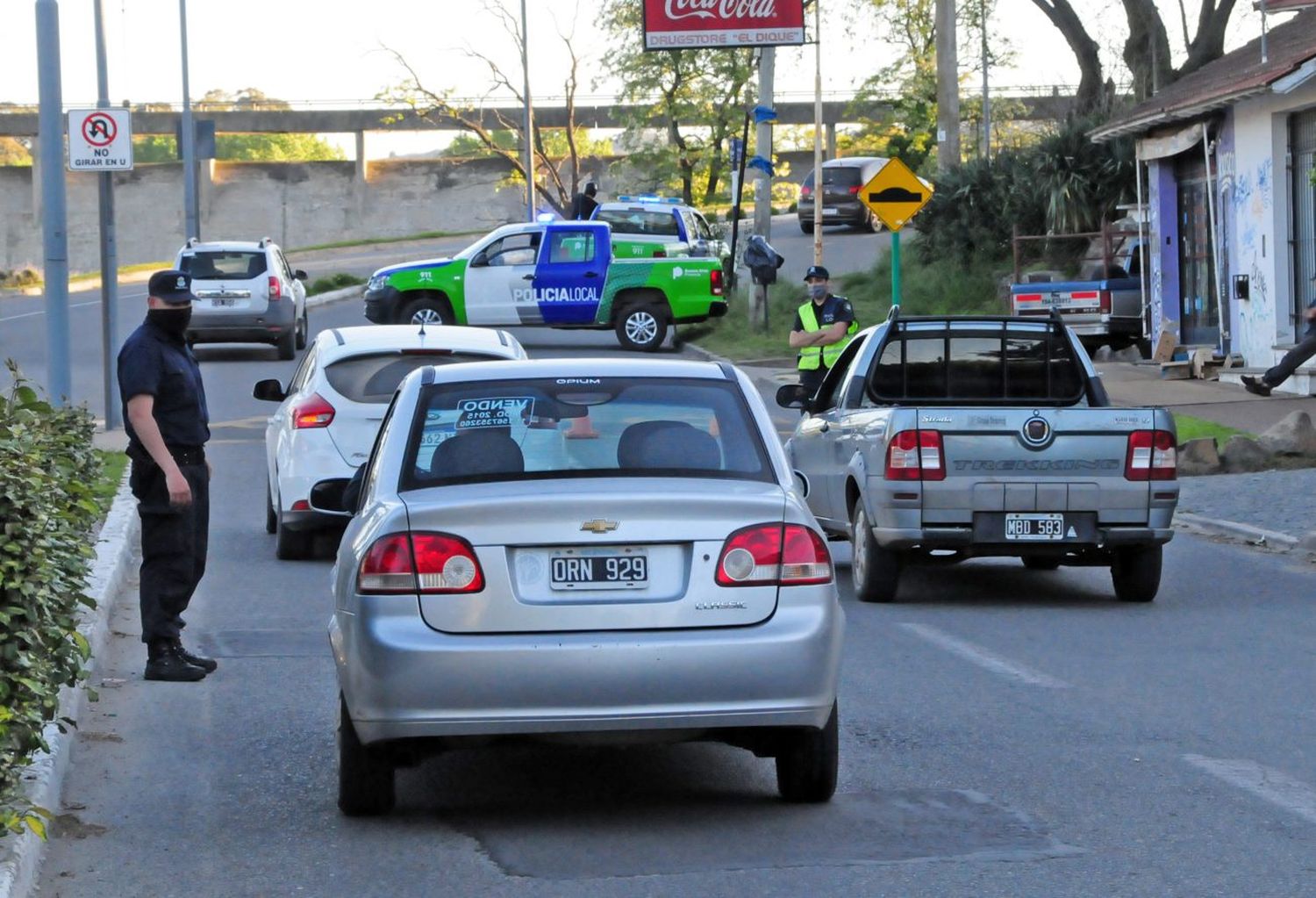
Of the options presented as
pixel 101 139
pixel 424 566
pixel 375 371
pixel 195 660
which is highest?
pixel 101 139

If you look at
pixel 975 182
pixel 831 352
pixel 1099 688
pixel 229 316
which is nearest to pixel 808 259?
pixel 975 182

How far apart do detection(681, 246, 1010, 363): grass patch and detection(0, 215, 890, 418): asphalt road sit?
197 centimetres

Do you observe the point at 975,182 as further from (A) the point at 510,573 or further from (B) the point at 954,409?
(A) the point at 510,573

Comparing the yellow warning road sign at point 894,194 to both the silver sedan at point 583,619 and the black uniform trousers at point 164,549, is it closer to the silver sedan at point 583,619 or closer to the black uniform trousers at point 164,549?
the black uniform trousers at point 164,549

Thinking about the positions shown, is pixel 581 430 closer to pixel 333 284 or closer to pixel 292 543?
pixel 292 543

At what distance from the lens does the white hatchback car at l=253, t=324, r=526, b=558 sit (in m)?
12.7

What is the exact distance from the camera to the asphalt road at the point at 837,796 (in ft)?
18.9

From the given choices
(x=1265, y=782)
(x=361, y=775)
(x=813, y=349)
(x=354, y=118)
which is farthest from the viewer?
(x=354, y=118)

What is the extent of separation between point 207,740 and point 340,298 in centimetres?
3544

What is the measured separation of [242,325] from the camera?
29500 mm

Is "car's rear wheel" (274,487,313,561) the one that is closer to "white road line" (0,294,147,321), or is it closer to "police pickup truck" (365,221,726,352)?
"police pickup truck" (365,221,726,352)

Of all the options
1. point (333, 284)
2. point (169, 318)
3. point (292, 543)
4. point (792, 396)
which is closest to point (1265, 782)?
point (169, 318)

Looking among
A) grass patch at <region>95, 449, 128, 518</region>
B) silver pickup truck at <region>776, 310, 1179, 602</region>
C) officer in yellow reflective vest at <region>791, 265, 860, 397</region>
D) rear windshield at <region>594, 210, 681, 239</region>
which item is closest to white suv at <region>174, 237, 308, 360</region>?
rear windshield at <region>594, 210, 681, 239</region>

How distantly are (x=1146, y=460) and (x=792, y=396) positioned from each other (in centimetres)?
286
